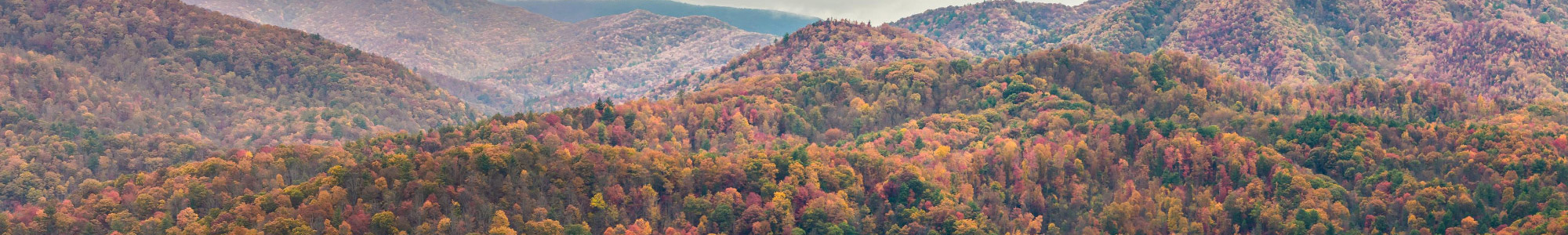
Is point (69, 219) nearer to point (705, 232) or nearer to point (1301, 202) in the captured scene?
point (705, 232)

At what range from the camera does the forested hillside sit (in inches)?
5551

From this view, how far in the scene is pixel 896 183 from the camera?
527 feet

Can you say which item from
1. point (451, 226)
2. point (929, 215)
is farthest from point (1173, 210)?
point (451, 226)

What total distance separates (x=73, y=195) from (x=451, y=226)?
46.7 metres

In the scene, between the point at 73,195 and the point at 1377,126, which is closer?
the point at 73,195

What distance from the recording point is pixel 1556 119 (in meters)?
186

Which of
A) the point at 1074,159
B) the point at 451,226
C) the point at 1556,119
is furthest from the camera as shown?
the point at 1556,119

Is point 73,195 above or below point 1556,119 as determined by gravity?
below

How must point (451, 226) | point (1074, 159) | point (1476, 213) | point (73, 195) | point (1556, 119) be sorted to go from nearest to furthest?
point (451, 226) < point (1476, 213) < point (73, 195) < point (1074, 159) < point (1556, 119)

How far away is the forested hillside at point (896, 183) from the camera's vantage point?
141 meters

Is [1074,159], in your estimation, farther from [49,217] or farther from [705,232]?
[49,217]

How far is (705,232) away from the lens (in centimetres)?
14675

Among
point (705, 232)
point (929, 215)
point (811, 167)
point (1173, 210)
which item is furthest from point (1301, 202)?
point (705, 232)

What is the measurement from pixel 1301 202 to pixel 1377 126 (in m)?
26.4
